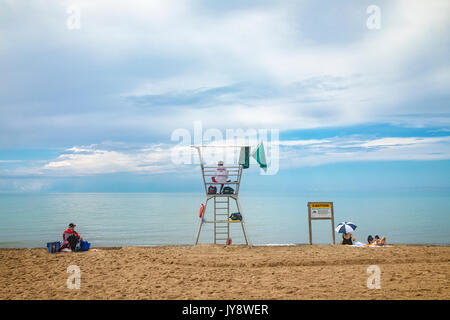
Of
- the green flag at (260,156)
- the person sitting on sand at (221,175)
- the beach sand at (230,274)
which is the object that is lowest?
the beach sand at (230,274)

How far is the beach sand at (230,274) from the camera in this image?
23.4 feet

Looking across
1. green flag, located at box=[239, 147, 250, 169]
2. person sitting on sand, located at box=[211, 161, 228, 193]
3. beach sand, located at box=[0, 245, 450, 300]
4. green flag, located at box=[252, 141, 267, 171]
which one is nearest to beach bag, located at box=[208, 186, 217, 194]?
person sitting on sand, located at box=[211, 161, 228, 193]

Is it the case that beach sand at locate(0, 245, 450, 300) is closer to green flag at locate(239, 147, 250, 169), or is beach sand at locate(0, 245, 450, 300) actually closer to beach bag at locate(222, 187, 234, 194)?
beach bag at locate(222, 187, 234, 194)

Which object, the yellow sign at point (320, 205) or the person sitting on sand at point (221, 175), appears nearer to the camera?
the person sitting on sand at point (221, 175)

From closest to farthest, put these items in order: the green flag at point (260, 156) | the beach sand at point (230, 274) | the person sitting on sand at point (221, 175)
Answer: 1. the beach sand at point (230, 274)
2. the green flag at point (260, 156)
3. the person sitting on sand at point (221, 175)

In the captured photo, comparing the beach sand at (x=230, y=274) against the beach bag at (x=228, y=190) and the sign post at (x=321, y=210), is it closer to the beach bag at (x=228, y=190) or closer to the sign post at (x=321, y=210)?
the beach bag at (x=228, y=190)

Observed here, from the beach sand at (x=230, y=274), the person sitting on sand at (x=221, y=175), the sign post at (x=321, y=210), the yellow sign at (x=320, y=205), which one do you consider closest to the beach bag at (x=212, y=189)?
the person sitting on sand at (x=221, y=175)

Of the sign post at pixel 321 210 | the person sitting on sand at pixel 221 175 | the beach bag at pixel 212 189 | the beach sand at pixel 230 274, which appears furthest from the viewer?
the sign post at pixel 321 210

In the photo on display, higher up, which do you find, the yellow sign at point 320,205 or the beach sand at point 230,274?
the yellow sign at point 320,205

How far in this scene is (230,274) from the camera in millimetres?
8867

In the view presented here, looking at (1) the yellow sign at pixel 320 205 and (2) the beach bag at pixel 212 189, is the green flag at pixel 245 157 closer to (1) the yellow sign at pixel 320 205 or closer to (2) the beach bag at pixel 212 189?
(2) the beach bag at pixel 212 189

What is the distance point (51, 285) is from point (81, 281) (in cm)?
58

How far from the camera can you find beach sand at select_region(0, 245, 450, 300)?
7.14 m
